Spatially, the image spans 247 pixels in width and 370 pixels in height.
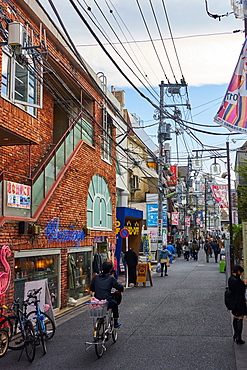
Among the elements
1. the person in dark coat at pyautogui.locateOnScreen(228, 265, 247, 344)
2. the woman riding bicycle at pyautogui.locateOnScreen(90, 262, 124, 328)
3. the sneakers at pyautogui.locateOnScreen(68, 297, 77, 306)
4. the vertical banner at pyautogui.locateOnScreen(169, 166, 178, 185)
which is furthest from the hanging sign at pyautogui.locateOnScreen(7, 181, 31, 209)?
the vertical banner at pyautogui.locateOnScreen(169, 166, 178, 185)

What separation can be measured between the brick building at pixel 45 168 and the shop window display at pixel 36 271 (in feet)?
0.09

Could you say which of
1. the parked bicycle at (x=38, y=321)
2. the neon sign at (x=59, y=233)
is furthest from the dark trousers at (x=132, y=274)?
the parked bicycle at (x=38, y=321)

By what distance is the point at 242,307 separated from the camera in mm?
9148

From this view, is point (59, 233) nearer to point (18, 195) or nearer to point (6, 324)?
point (18, 195)

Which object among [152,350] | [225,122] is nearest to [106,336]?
[152,350]

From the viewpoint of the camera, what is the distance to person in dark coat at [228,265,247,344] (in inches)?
359

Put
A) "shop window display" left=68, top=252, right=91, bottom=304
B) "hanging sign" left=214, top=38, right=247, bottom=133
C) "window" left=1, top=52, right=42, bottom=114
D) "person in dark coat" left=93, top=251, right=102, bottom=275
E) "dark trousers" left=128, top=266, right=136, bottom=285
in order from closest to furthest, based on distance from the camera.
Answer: "hanging sign" left=214, top=38, right=247, bottom=133 → "window" left=1, top=52, right=42, bottom=114 → "shop window display" left=68, top=252, right=91, bottom=304 → "person in dark coat" left=93, top=251, right=102, bottom=275 → "dark trousers" left=128, top=266, right=136, bottom=285

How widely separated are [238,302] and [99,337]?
2909 millimetres

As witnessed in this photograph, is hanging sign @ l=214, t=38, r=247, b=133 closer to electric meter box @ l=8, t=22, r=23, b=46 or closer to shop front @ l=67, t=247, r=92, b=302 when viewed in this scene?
electric meter box @ l=8, t=22, r=23, b=46

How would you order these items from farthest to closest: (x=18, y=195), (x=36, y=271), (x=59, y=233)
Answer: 1. (x=59, y=233)
2. (x=36, y=271)
3. (x=18, y=195)

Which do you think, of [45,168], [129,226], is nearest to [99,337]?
[45,168]

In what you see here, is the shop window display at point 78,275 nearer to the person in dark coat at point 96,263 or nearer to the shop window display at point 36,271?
the person in dark coat at point 96,263

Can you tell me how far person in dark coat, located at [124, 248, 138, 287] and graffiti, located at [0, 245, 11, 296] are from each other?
9877mm

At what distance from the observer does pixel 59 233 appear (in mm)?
14328
